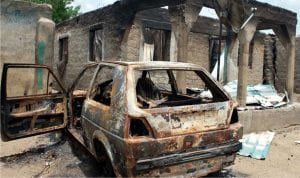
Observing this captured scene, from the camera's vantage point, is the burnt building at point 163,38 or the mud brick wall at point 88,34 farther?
the mud brick wall at point 88,34

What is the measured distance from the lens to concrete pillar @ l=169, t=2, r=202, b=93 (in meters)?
7.74

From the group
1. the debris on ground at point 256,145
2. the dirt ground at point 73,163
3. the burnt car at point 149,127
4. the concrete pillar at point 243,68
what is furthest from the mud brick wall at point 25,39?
the debris on ground at point 256,145

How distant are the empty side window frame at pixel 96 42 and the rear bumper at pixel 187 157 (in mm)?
8774

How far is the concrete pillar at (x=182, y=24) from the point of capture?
25.4 feet

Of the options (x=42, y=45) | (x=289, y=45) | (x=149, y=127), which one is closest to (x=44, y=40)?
(x=42, y=45)

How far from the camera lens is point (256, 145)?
655cm

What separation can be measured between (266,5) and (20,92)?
6608mm

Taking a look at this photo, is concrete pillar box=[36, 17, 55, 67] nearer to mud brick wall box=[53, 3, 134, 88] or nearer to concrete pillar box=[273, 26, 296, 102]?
mud brick wall box=[53, 3, 134, 88]

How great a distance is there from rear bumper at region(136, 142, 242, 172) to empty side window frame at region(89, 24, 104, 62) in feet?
28.8

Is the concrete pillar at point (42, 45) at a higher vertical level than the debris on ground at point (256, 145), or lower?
higher

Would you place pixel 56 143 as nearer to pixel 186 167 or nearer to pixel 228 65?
pixel 186 167

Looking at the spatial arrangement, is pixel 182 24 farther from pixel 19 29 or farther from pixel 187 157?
pixel 187 157

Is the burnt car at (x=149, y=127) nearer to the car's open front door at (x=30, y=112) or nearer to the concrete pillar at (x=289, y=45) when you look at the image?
the car's open front door at (x=30, y=112)

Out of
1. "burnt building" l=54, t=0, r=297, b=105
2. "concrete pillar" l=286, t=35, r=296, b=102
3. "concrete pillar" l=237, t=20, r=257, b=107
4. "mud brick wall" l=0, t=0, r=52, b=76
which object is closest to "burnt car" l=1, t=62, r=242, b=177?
"mud brick wall" l=0, t=0, r=52, b=76
